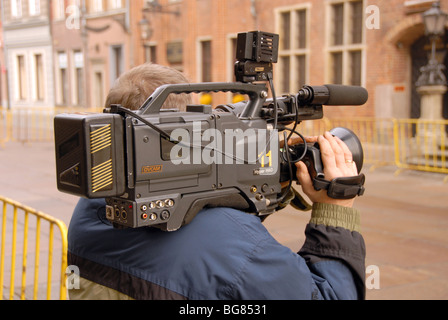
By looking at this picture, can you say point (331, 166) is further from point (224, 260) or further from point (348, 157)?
point (224, 260)

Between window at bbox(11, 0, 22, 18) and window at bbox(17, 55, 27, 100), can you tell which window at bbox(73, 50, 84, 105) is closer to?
window at bbox(17, 55, 27, 100)

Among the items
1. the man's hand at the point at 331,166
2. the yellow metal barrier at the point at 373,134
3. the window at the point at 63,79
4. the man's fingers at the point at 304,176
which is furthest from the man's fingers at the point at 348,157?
the window at the point at 63,79

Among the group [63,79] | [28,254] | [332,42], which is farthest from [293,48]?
[63,79]

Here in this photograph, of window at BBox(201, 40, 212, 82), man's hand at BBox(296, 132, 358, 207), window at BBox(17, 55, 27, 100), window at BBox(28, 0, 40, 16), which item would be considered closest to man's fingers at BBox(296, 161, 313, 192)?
man's hand at BBox(296, 132, 358, 207)

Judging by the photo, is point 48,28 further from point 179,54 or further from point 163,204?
point 163,204

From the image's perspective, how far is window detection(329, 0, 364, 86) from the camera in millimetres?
13680

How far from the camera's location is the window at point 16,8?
30.0m

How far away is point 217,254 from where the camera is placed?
1361 millimetres

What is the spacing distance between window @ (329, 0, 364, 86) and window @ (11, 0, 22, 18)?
21256 mm

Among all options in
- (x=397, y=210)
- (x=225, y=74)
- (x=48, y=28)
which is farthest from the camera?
(x=48, y=28)

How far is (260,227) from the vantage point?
1.43 metres
